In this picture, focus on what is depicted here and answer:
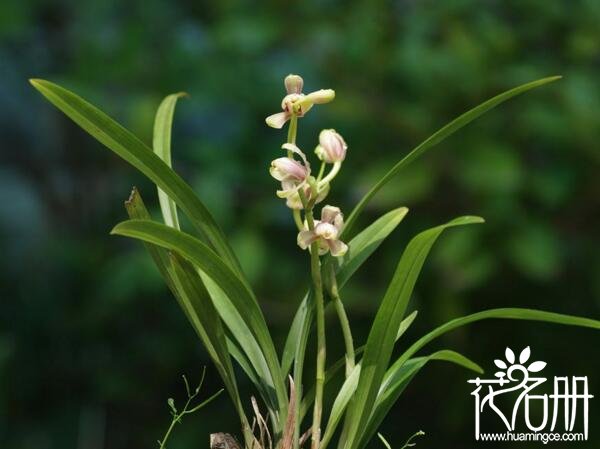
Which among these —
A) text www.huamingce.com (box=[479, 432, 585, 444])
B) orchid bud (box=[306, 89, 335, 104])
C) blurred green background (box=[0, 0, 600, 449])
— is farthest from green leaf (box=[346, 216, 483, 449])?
blurred green background (box=[0, 0, 600, 449])

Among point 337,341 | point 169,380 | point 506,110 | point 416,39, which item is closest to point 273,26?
point 416,39

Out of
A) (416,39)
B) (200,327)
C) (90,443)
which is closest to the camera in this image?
(200,327)

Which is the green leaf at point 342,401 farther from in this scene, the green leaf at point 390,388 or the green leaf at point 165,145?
the green leaf at point 165,145

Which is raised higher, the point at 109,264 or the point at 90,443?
the point at 109,264

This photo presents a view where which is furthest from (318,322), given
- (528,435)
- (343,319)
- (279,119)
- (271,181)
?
(271,181)

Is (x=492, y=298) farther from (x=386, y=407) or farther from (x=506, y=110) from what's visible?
(x=386, y=407)

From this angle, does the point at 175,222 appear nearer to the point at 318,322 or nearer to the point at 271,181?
the point at 318,322

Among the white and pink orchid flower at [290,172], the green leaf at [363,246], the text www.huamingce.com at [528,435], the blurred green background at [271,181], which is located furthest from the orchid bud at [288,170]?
the blurred green background at [271,181]
